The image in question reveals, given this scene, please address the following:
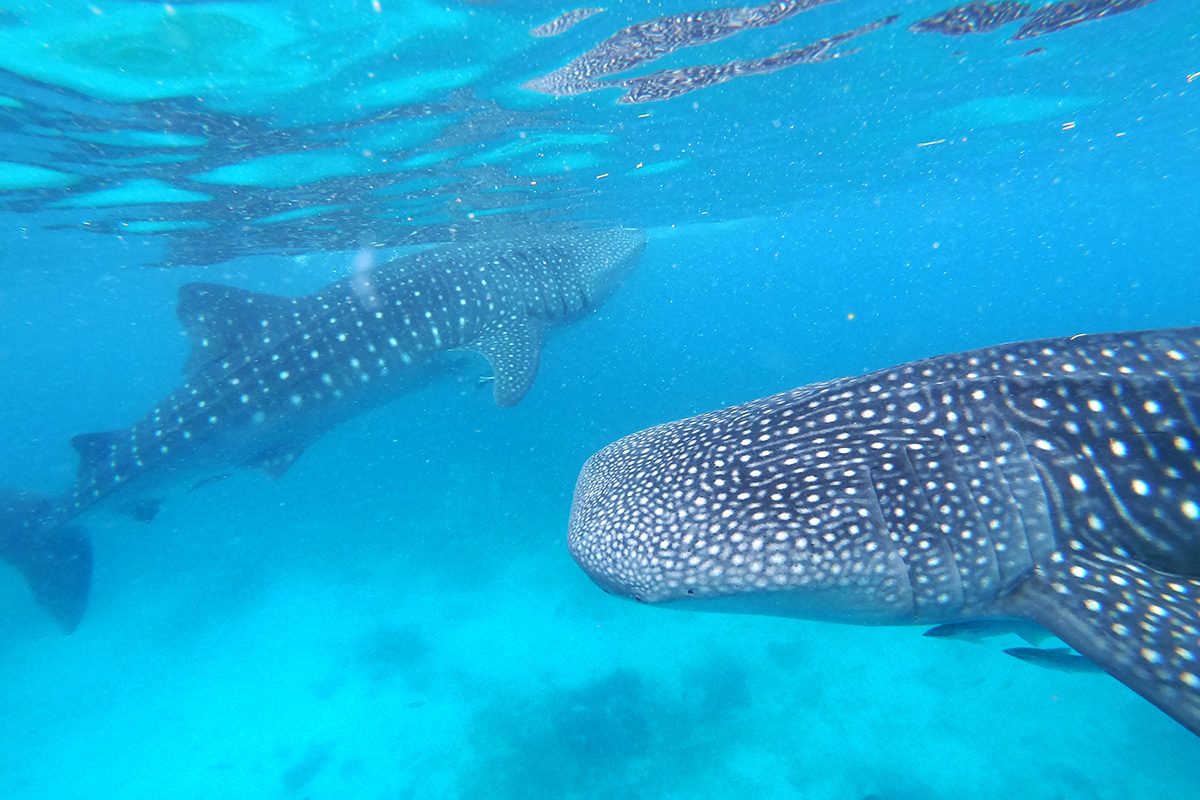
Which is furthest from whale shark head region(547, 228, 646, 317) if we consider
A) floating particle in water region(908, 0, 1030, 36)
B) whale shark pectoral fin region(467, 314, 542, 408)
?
floating particle in water region(908, 0, 1030, 36)

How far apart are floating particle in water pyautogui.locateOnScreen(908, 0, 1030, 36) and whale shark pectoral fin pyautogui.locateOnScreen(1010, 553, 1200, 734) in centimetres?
1046

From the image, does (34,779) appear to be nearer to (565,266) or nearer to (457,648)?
(457,648)

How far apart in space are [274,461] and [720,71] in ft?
34.9

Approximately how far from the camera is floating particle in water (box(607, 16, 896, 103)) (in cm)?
1055

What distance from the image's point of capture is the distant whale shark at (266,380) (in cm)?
938

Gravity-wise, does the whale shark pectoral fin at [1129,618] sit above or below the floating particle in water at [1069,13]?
below

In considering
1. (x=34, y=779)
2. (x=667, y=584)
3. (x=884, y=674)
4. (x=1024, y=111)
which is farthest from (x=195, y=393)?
(x=1024, y=111)

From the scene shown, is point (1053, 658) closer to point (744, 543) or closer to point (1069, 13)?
point (744, 543)

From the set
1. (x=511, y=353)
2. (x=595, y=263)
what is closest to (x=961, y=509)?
(x=511, y=353)

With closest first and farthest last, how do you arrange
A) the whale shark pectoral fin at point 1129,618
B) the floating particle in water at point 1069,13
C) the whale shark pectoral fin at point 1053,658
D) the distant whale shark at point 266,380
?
the whale shark pectoral fin at point 1129,618 → the whale shark pectoral fin at point 1053,658 → the distant whale shark at point 266,380 → the floating particle in water at point 1069,13

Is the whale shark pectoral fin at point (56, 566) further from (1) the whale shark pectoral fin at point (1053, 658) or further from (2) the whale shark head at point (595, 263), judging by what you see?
(1) the whale shark pectoral fin at point (1053, 658)

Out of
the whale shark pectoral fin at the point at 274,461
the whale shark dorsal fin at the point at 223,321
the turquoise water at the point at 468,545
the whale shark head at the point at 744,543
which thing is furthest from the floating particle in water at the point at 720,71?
the whale shark head at the point at 744,543

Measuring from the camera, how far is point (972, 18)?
10195mm

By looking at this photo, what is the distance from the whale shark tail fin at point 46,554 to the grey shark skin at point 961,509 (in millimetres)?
11101
